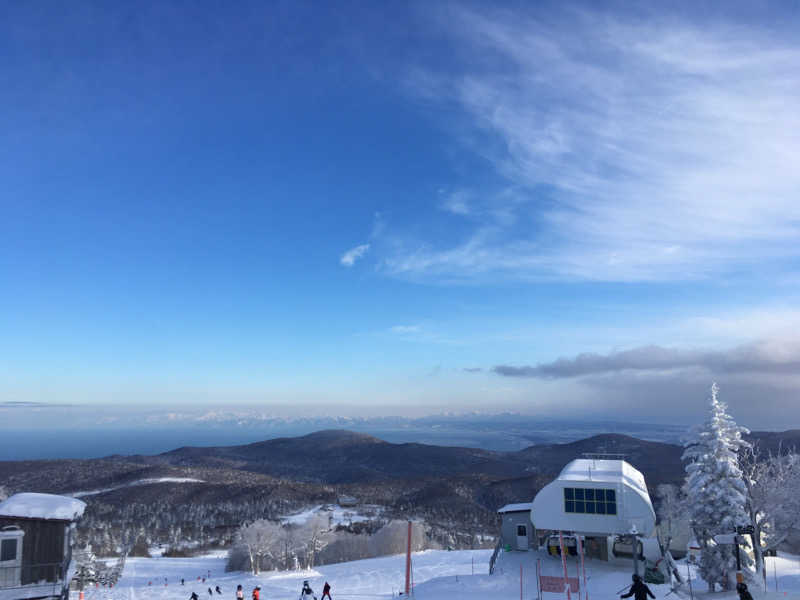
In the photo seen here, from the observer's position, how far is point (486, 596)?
23984mm

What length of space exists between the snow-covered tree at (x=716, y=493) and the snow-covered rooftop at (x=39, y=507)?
30529 mm

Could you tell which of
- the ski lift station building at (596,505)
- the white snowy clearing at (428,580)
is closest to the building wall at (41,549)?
the white snowy clearing at (428,580)

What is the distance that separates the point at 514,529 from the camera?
37312mm

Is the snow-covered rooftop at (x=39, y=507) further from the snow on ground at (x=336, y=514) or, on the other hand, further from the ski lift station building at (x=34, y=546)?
the snow on ground at (x=336, y=514)

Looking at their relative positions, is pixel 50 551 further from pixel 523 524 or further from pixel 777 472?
pixel 777 472

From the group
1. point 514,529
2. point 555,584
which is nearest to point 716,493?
point 555,584

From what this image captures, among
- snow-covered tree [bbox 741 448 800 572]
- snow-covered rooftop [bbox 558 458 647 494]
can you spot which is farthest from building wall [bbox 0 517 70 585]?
snow-covered tree [bbox 741 448 800 572]

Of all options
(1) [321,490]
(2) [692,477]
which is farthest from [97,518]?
(2) [692,477]

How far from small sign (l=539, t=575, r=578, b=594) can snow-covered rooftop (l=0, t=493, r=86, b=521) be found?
19769 mm

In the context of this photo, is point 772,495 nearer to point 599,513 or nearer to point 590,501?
point 599,513

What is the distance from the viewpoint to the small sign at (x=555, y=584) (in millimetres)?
22441

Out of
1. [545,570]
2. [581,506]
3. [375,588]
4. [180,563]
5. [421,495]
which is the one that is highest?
[581,506]

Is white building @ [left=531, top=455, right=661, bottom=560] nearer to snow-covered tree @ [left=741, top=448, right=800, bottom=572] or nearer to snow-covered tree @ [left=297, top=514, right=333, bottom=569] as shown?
snow-covered tree @ [left=741, top=448, right=800, bottom=572]

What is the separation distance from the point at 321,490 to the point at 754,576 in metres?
171
